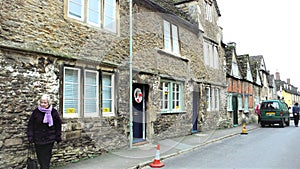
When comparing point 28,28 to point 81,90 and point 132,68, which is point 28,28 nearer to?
point 81,90

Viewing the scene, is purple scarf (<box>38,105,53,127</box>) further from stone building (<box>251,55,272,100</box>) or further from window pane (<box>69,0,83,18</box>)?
stone building (<box>251,55,272,100</box>)

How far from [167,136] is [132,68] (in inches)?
164

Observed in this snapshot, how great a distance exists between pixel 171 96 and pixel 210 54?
608 centimetres

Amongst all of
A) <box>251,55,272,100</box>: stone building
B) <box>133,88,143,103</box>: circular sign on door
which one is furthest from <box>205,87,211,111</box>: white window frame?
<box>251,55,272,100</box>: stone building

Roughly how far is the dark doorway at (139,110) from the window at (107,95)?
1.60 meters

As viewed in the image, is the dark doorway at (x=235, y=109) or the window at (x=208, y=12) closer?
the window at (x=208, y=12)

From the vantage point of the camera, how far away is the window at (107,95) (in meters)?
8.93

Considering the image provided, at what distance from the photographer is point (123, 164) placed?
7.48 metres

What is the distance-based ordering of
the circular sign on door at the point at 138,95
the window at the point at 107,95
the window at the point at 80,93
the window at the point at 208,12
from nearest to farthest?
the window at the point at 80,93 → the window at the point at 107,95 → the circular sign on door at the point at 138,95 → the window at the point at 208,12

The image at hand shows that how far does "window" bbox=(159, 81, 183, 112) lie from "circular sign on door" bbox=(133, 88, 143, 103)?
57.4 inches

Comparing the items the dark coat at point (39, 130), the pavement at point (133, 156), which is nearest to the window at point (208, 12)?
the pavement at point (133, 156)

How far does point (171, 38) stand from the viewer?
13.5 metres

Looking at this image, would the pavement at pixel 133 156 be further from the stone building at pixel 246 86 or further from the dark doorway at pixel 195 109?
the stone building at pixel 246 86

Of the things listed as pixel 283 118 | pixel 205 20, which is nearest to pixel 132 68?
pixel 205 20
